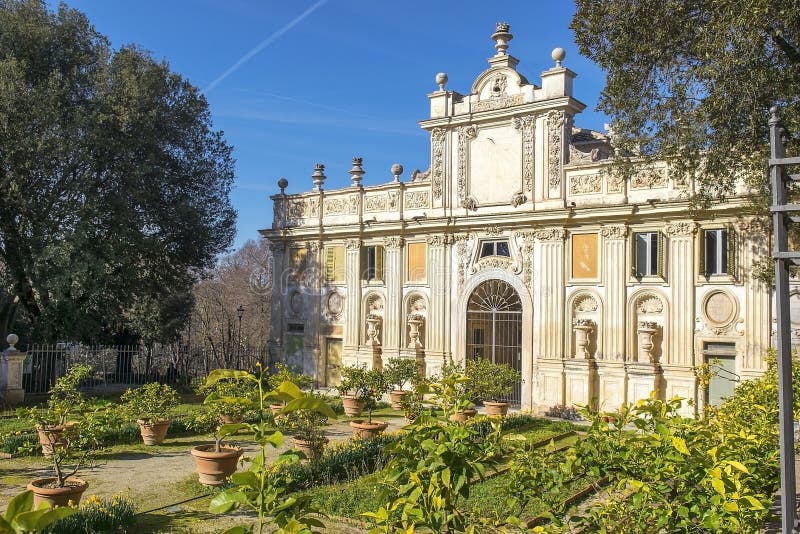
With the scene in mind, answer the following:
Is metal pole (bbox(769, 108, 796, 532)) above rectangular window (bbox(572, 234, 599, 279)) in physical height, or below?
below

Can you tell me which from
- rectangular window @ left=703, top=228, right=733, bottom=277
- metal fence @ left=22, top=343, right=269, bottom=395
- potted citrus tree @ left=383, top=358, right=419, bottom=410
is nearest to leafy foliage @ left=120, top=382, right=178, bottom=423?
potted citrus tree @ left=383, top=358, right=419, bottom=410

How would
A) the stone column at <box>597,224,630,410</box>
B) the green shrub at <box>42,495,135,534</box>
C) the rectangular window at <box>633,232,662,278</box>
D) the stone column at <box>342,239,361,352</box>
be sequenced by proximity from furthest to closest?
1. the stone column at <box>342,239,361,352</box>
2. the stone column at <box>597,224,630,410</box>
3. the rectangular window at <box>633,232,662,278</box>
4. the green shrub at <box>42,495,135,534</box>

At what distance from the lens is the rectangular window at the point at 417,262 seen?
22.7 meters

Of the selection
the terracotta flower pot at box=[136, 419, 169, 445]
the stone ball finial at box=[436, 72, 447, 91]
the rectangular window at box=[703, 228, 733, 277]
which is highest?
the stone ball finial at box=[436, 72, 447, 91]

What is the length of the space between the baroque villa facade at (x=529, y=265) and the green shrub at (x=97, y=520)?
12.7 m

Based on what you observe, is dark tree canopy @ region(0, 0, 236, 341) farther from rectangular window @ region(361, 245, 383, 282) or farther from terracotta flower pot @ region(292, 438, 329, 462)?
terracotta flower pot @ region(292, 438, 329, 462)

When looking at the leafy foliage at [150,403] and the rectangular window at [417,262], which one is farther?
the rectangular window at [417,262]

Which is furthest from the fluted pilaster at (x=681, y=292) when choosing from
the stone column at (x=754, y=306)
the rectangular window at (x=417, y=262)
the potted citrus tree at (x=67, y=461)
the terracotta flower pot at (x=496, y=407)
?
the potted citrus tree at (x=67, y=461)

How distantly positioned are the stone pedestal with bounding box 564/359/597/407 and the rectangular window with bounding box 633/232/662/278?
277 cm

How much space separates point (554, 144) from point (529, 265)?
3.48 m

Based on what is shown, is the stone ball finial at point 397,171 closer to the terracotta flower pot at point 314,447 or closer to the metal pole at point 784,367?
the terracotta flower pot at point 314,447

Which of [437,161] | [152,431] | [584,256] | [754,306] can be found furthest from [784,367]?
[437,161]

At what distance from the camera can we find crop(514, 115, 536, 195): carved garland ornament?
2038 centimetres

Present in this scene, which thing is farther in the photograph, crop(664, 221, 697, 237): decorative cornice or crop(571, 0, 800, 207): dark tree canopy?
crop(664, 221, 697, 237): decorative cornice
